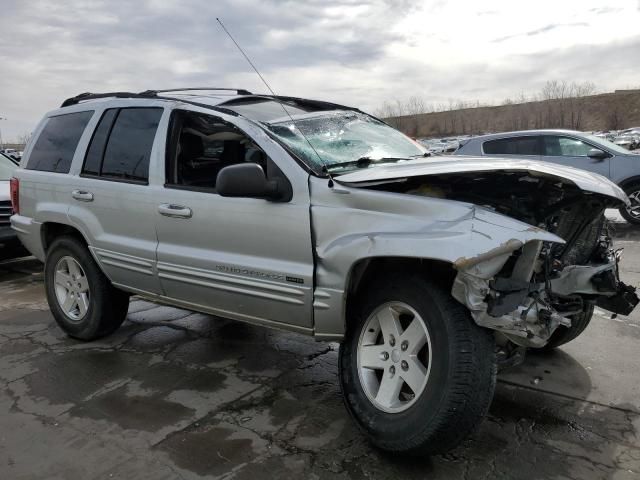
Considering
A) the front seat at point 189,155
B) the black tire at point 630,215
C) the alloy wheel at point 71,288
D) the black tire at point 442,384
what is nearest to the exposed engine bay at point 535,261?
the black tire at point 442,384

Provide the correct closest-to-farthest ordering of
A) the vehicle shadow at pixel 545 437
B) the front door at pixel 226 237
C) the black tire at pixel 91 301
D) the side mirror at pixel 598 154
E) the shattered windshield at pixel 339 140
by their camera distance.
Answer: the vehicle shadow at pixel 545 437 < the front door at pixel 226 237 < the shattered windshield at pixel 339 140 < the black tire at pixel 91 301 < the side mirror at pixel 598 154

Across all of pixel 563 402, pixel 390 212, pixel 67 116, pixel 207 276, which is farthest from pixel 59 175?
pixel 563 402

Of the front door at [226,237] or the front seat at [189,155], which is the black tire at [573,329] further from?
the front seat at [189,155]

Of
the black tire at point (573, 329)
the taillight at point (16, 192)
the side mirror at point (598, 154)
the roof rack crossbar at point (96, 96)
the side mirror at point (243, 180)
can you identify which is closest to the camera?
the side mirror at point (243, 180)

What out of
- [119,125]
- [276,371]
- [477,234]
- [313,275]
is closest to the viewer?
[477,234]

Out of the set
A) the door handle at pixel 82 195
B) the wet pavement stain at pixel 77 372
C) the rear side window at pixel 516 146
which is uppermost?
the rear side window at pixel 516 146

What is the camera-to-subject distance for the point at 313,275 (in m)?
3.16

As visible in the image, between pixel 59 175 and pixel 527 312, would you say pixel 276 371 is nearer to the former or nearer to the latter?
pixel 527 312

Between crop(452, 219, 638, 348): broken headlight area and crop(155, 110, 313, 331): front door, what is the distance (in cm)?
99

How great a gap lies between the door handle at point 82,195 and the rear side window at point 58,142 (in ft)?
1.01

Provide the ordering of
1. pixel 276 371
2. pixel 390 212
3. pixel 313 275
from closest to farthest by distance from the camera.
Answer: pixel 390 212, pixel 313 275, pixel 276 371

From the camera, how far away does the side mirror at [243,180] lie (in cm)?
313

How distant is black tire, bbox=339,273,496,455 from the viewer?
8.46 feet

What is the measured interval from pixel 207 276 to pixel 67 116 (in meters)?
2.42
